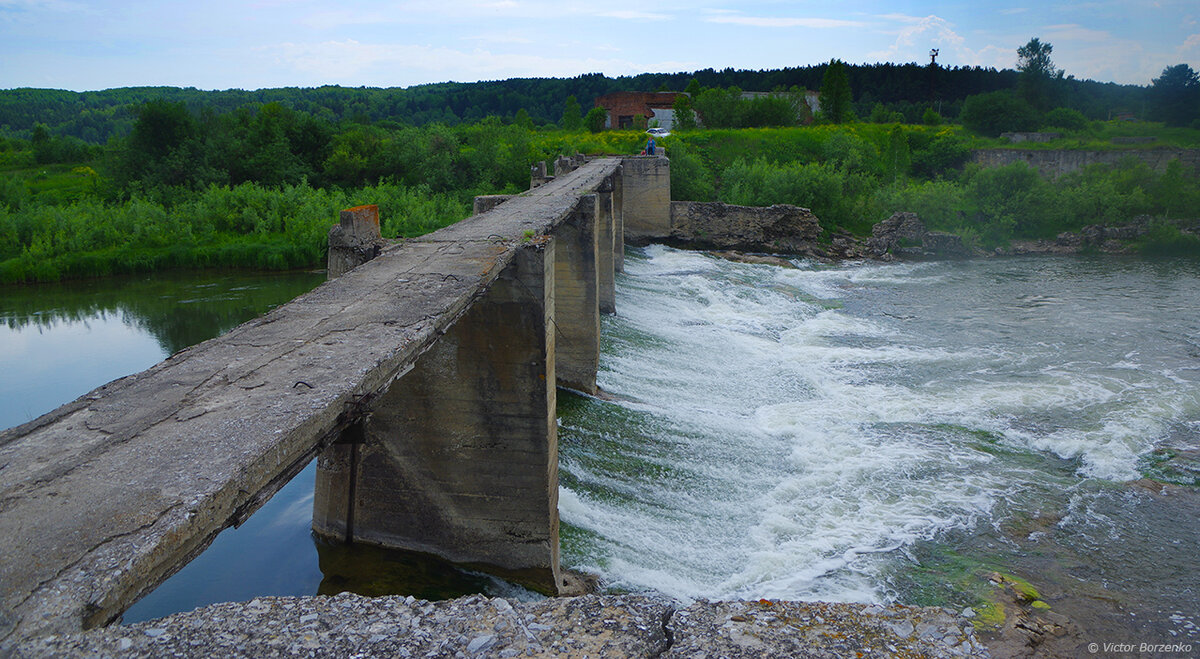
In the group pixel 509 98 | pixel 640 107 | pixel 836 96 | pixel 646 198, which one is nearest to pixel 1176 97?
pixel 836 96

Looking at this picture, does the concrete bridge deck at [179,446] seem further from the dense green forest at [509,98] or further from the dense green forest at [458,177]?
the dense green forest at [509,98]

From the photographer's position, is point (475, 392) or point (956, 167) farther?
point (956, 167)

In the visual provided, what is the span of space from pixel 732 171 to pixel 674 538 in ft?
89.7

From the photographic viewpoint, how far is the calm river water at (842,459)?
805 centimetres

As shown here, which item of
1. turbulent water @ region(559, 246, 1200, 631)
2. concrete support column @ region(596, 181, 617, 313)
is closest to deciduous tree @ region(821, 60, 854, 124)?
turbulent water @ region(559, 246, 1200, 631)

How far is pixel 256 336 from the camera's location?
6285 mm

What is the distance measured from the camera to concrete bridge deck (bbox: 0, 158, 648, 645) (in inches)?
127

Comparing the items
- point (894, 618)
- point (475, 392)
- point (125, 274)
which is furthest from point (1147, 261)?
point (125, 274)

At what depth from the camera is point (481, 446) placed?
838 cm

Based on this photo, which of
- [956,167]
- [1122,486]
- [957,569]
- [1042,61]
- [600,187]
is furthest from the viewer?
[1042,61]

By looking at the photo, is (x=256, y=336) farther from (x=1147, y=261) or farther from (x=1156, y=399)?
(x=1147, y=261)

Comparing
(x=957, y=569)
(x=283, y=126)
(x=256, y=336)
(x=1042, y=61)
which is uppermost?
(x=1042, y=61)

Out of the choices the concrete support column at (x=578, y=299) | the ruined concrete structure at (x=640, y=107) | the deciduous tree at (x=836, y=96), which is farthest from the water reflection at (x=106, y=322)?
the deciduous tree at (x=836, y=96)

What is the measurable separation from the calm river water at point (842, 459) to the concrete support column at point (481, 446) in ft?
1.38
